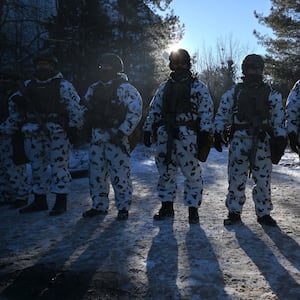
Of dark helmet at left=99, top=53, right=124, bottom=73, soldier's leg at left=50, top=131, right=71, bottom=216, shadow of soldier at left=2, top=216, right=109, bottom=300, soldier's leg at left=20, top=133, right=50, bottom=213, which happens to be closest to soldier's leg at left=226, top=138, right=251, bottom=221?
dark helmet at left=99, top=53, right=124, bottom=73

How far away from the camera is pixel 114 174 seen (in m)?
5.18

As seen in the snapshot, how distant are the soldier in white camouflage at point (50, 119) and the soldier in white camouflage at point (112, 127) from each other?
14.1 inches

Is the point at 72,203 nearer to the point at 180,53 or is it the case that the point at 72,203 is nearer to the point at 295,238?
the point at 180,53

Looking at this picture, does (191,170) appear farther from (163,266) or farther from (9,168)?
(9,168)

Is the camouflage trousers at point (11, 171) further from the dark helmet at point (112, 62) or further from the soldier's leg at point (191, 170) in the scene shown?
the soldier's leg at point (191, 170)

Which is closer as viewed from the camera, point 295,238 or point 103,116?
point 295,238

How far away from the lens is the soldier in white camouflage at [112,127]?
5145mm

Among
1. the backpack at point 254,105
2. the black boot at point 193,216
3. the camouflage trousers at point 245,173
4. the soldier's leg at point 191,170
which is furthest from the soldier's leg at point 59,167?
the backpack at point 254,105

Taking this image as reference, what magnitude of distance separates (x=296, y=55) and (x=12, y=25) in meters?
14.6

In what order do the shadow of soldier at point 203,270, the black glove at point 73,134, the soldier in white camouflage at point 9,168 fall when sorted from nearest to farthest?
the shadow of soldier at point 203,270 → the black glove at point 73,134 → the soldier in white camouflage at point 9,168

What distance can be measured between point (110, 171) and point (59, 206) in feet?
3.20

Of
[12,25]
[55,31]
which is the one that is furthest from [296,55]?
[12,25]

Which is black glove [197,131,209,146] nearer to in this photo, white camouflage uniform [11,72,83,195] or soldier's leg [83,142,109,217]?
soldier's leg [83,142,109,217]

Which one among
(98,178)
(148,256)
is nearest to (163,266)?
(148,256)
